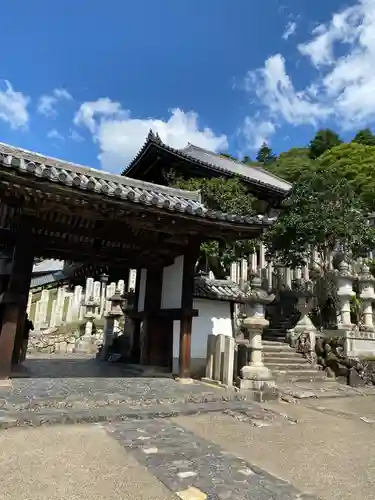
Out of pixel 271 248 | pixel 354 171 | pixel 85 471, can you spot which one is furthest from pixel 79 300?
pixel 354 171

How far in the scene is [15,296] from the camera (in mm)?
6832

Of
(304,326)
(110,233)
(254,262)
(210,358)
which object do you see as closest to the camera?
(110,233)

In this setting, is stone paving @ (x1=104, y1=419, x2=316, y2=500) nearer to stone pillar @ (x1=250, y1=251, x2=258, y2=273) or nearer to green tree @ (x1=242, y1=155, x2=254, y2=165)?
stone pillar @ (x1=250, y1=251, x2=258, y2=273)

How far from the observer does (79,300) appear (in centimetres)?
2562

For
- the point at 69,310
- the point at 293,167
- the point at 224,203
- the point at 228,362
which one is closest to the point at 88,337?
the point at 69,310

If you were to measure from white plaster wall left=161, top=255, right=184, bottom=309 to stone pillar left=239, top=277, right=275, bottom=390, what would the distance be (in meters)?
1.80

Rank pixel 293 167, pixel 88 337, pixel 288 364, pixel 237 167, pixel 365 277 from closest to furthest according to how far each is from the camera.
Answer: pixel 288 364 → pixel 365 277 → pixel 88 337 → pixel 237 167 → pixel 293 167

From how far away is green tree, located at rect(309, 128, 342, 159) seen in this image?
47938mm

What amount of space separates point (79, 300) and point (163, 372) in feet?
60.3

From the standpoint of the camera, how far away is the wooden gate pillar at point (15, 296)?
21.8 feet

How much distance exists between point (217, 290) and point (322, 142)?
148 ft

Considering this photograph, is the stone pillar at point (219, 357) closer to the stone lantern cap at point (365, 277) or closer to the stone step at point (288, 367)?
the stone step at point (288, 367)

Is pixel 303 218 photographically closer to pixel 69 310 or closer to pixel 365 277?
pixel 365 277

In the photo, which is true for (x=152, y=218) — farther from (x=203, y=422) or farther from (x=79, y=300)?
(x=79, y=300)
